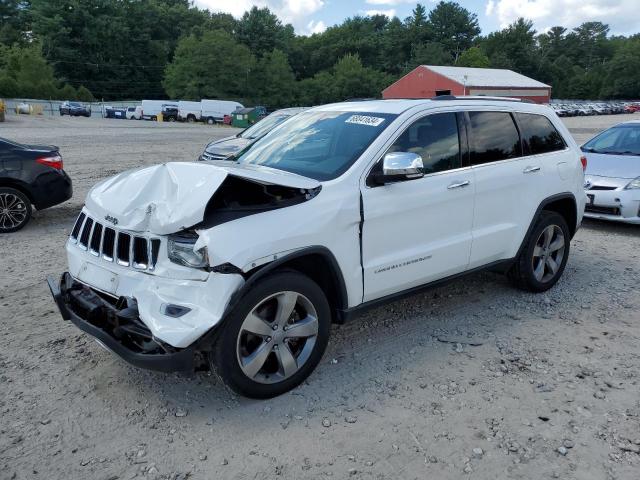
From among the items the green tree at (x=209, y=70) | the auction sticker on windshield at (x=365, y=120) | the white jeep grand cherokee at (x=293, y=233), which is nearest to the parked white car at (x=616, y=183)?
the white jeep grand cherokee at (x=293, y=233)

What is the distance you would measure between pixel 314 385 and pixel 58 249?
4696mm

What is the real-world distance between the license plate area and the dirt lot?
0.70 metres

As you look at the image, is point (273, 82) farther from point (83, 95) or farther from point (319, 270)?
point (319, 270)

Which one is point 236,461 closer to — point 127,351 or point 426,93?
point 127,351

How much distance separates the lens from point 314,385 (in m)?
3.64

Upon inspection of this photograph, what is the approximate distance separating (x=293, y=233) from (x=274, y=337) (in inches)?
26.0

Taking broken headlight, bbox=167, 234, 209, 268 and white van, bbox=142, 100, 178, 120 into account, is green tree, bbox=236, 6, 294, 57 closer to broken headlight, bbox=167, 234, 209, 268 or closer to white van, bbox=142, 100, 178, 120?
white van, bbox=142, 100, 178, 120

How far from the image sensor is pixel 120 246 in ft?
11.1

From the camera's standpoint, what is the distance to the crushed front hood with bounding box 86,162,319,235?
123 inches

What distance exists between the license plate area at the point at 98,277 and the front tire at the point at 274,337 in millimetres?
808

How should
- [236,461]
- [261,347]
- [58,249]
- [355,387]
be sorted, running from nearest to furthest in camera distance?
[236,461] < [261,347] < [355,387] < [58,249]

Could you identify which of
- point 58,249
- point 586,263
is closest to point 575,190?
point 586,263

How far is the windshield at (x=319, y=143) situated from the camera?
389 cm

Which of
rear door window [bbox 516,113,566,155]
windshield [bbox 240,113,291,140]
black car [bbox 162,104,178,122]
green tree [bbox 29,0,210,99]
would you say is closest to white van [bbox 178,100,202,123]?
black car [bbox 162,104,178,122]
